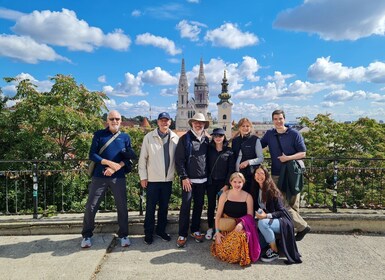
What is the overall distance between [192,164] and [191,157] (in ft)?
0.34

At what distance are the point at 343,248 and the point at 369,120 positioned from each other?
1427 cm

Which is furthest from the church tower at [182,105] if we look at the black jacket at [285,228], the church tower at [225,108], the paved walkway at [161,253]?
the black jacket at [285,228]

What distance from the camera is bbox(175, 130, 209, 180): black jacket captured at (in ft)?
13.4

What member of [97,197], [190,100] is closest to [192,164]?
[97,197]

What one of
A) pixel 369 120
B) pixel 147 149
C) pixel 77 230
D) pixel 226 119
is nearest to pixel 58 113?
pixel 77 230

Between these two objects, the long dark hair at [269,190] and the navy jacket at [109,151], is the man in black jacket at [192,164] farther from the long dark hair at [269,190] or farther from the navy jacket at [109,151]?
the long dark hair at [269,190]

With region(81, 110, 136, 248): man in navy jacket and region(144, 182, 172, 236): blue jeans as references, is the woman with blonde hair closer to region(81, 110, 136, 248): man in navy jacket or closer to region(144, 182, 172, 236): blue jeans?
region(144, 182, 172, 236): blue jeans

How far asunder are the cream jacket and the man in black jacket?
17 cm

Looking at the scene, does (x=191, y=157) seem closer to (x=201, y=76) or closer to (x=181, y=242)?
(x=181, y=242)

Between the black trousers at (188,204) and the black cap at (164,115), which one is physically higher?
the black cap at (164,115)

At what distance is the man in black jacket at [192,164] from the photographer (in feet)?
13.5

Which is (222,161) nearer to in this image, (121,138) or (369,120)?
(121,138)

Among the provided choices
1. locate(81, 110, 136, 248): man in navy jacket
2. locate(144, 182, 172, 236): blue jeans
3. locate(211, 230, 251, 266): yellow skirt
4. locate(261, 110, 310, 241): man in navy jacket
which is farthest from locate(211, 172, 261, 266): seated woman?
locate(81, 110, 136, 248): man in navy jacket

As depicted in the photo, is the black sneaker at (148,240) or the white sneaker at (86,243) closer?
the white sneaker at (86,243)
